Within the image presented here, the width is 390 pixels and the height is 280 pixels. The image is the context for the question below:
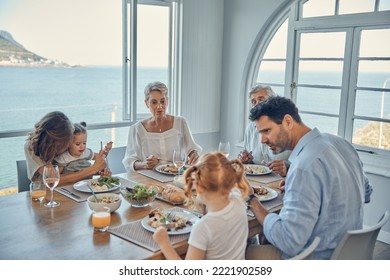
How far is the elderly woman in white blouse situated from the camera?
2.88 meters

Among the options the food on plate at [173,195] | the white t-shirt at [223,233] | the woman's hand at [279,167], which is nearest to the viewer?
the white t-shirt at [223,233]

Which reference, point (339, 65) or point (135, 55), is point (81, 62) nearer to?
point (135, 55)

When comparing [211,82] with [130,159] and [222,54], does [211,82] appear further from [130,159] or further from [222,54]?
[130,159]

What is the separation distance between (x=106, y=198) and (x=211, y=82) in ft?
8.79

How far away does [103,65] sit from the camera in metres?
3.74

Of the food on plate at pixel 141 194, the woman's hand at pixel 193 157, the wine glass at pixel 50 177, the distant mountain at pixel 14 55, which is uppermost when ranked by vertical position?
the distant mountain at pixel 14 55

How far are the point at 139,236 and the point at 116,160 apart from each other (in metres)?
1.54

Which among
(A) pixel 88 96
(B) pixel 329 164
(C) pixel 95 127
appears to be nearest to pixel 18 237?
(B) pixel 329 164

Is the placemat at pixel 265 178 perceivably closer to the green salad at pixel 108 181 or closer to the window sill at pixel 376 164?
the green salad at pixel 108 181

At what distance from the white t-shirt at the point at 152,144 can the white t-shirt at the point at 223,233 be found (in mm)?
1396

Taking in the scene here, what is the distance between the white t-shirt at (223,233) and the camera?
55.2 inches

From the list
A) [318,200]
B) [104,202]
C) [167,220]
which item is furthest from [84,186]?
[318,200]

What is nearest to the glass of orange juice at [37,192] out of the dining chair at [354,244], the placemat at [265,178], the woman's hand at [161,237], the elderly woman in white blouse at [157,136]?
the woman's hand at [161,237]

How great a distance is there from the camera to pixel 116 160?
9.91 ft
